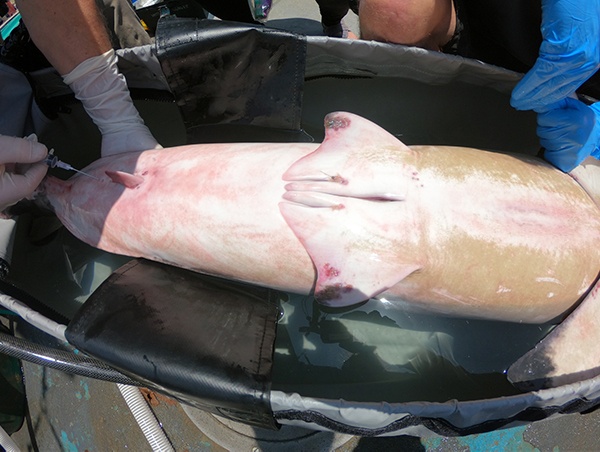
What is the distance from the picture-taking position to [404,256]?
1.45 metres

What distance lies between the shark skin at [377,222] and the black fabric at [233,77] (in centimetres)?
38

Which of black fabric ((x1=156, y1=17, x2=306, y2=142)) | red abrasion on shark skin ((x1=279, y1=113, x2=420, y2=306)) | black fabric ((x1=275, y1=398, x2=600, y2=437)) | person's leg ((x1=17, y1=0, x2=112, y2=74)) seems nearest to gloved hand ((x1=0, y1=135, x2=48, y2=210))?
person's leg ((x1=17, y1=0, x2=112, y2=74))

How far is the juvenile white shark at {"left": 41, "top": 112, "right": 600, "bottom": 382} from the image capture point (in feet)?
4.79

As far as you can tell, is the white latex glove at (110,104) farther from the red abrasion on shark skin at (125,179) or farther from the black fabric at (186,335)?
the black fabric at (186,335)

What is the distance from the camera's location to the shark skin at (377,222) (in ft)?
4.79

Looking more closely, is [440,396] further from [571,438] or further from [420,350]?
[571,438]

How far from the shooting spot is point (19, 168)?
5.89ft

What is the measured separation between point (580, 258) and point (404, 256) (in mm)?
586

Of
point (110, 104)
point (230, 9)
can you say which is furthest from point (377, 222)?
point (230, 9)

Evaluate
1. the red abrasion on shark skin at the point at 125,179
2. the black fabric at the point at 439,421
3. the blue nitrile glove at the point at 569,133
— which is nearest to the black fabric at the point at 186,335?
the black fabric at the point at 439,421

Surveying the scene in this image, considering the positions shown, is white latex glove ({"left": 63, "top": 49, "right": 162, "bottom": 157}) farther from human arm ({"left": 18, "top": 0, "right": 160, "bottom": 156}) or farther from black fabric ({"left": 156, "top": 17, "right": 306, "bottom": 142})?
black fabric ({"left": 156, "top": 17, "right": 306, "bottom": 142})

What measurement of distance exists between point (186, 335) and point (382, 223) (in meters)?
0.76

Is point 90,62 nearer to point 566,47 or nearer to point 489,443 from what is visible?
point 566,47

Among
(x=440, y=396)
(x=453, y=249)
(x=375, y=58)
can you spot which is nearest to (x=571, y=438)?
(x=440, y=396)
